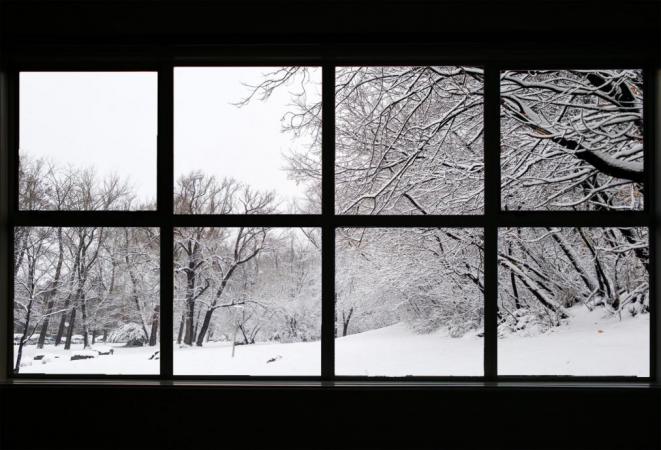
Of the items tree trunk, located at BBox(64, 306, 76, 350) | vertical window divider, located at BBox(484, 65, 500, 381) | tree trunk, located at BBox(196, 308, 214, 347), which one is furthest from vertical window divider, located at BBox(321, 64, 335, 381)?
tree trunk, located at BBox(64, 306, 76, 350)

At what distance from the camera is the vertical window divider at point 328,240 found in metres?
3.19

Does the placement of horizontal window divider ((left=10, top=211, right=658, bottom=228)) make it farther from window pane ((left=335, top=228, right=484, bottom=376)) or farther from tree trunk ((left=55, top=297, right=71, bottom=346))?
tree trunk ((left=55, top=297, right=71, bottom=346))

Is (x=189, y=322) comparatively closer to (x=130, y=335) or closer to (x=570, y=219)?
(x=130, y=335)

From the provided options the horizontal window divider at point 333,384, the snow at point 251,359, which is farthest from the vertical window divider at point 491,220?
the snow at point 251,359

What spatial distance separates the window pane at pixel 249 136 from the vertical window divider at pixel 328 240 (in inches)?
2.3

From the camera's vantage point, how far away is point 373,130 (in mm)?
3264

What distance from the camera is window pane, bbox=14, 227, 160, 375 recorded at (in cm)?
324

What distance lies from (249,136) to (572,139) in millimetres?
1974

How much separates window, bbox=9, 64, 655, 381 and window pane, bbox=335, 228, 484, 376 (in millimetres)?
12
